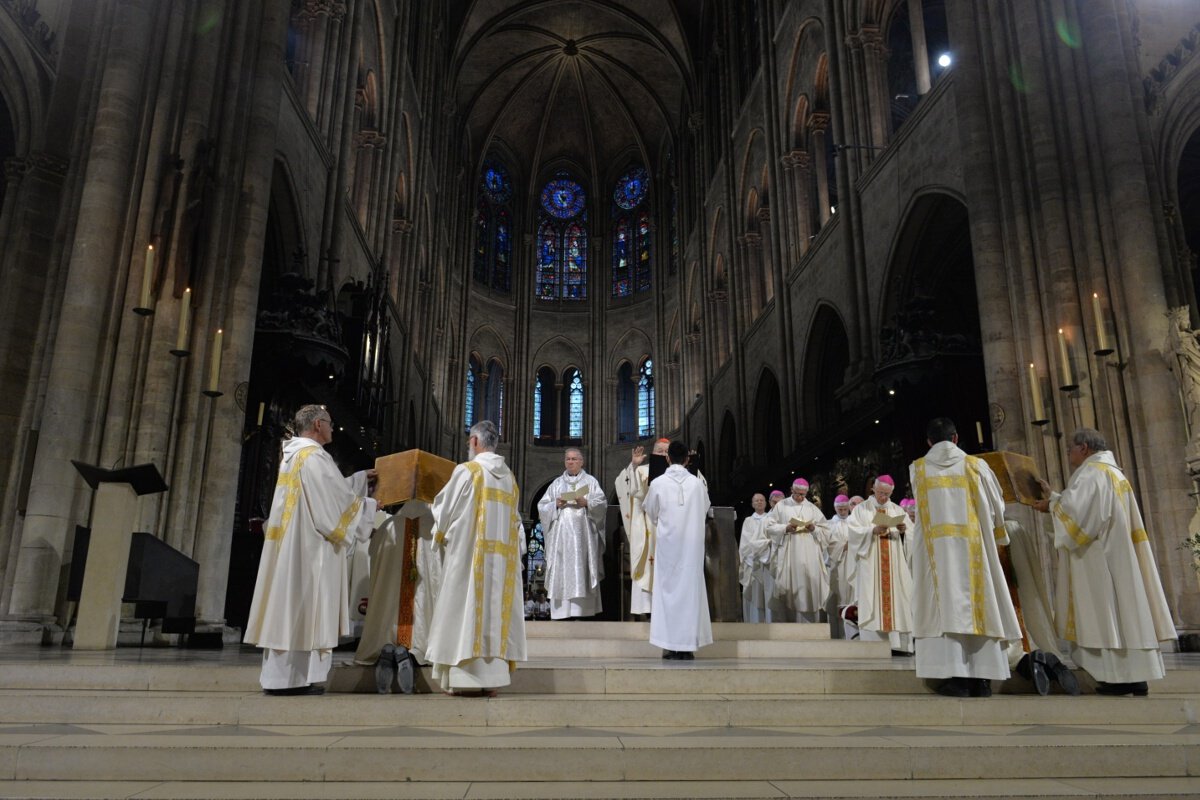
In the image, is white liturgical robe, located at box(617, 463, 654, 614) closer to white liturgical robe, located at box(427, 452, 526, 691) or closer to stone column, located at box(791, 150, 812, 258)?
white liturgical robe, located at box(427, 452, 526, 691)

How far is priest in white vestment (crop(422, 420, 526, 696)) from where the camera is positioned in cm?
507

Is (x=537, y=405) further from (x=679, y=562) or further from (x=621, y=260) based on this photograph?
(x=679, y=562)

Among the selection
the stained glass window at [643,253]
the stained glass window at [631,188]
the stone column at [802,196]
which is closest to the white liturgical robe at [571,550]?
the stone column at [802,196]

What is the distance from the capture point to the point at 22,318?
10.1 m

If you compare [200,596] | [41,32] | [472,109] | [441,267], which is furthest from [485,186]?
[200,596]

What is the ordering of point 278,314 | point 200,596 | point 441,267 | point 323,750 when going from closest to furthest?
1. point 323,750
2. point 200,596
3. point 278,314
4. point 441,267

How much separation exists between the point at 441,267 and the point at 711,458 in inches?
445

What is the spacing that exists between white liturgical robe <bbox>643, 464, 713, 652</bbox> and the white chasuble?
2.38 m

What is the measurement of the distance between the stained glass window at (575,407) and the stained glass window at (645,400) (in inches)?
97.2

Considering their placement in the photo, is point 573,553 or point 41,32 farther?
point 41,32

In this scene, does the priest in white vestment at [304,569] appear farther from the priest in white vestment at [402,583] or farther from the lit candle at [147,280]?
the lit candle at [147,280]

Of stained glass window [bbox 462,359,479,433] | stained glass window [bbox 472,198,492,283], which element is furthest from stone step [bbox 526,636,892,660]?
stained glass window [bbox 472,198,492,283]

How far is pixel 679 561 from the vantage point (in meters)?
6.80

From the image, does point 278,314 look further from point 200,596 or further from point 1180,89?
point 1180,89
